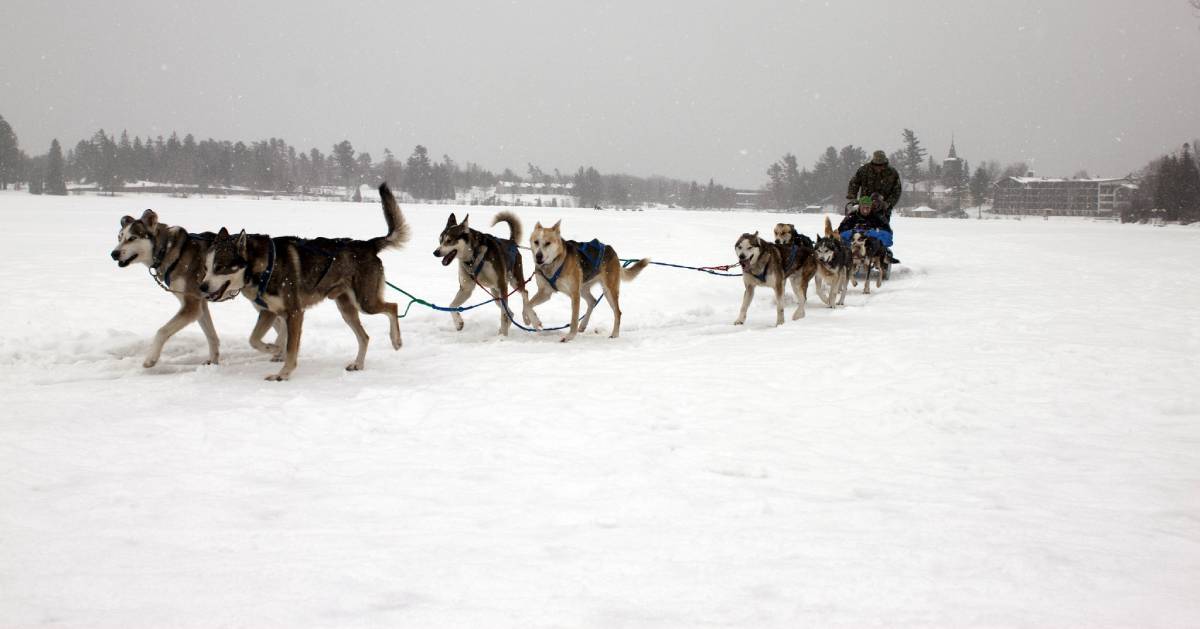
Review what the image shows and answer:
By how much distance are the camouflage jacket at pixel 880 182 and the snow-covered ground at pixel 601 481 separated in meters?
6.03

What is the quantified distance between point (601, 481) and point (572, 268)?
16.0 feet

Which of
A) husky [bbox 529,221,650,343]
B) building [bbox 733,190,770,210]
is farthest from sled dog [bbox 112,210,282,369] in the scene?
building [bbox 733,190,770,210]

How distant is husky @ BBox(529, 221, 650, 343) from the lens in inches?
308

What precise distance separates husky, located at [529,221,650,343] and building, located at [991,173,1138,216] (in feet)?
370

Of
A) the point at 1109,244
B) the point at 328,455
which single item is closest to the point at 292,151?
the point at 1109,244

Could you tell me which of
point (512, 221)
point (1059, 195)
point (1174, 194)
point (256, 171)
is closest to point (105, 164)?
point (256, 171)

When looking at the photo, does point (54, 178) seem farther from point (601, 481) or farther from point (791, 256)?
point (601, 481)

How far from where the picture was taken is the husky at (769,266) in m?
8.98

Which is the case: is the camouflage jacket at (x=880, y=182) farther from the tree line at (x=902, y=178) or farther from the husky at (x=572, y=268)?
the tree line at (x=902, y=178)

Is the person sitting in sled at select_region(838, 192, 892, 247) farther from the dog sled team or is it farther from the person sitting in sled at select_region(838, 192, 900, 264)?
the dog sled team

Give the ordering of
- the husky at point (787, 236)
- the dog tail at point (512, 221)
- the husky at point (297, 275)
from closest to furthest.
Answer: the husky at point (297, 275), the dog tail at point (512, 221), the husky at point (787, 236)

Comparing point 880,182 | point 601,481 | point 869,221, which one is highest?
point 880,182

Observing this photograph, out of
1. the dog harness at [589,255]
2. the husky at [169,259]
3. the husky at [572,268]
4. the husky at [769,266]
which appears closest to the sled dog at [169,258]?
the husky at [169,259]

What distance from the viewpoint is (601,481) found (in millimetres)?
3406
